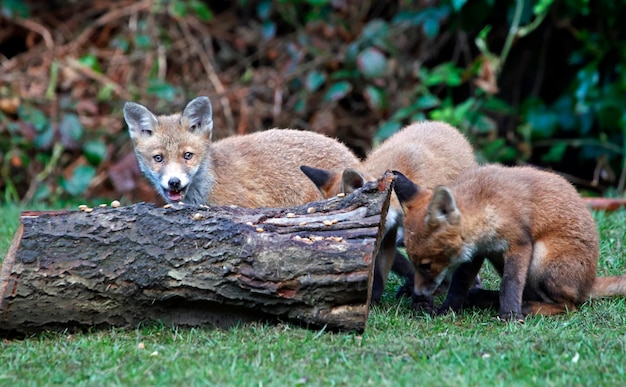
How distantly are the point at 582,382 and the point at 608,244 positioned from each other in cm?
351

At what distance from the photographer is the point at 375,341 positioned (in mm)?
5180

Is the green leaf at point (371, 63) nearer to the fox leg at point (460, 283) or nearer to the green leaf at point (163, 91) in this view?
the green leaf at point (163, 91)

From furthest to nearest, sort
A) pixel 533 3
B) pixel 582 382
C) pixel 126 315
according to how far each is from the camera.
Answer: pixel 533 3 → pixel 126 315 → pixel 582 382

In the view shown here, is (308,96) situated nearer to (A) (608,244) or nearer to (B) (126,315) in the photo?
(A) (608,244)

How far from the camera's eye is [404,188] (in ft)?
19.6

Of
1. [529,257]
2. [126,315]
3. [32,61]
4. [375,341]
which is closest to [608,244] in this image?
[529,257]

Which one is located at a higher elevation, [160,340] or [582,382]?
[582,382]

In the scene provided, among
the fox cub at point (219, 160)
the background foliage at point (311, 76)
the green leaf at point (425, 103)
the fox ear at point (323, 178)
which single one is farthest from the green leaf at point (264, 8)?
the fox ear at point (323, 178)

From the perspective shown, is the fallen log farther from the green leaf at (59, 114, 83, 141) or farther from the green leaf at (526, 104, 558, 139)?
the green leaf at (526, 104, 558, 139)

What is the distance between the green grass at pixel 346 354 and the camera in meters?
4.50

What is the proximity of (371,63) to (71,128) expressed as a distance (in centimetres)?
468

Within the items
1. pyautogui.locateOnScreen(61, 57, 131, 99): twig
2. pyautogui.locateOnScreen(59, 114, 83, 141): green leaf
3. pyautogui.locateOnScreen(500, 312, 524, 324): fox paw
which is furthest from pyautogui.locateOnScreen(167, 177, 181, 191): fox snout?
pyautogui.locateOnScreen(61, 57, 131, 99): twig

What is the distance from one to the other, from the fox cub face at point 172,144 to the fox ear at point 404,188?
7.49 feet

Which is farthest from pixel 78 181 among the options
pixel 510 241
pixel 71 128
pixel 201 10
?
pixel 510 241
